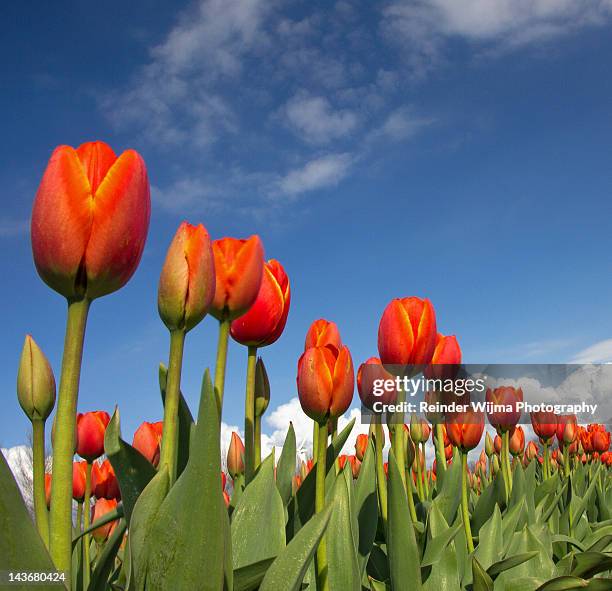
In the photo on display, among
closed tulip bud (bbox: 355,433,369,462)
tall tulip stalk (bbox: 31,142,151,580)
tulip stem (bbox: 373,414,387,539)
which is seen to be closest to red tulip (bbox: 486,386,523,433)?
closed tulip bud (bbox: 355,433,369,462)

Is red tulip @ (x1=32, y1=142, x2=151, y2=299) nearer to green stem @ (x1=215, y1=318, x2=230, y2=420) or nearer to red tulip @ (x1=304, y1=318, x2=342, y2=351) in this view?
green stem @ (x1=215, y1=318, x2=230, y2=420)

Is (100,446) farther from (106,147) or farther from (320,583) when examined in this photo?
(106,147)

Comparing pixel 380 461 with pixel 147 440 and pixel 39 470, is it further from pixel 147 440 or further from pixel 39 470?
pixel 39 470

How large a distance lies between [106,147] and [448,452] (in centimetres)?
439

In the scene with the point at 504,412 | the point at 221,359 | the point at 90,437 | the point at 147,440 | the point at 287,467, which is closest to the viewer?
the point at 221,359

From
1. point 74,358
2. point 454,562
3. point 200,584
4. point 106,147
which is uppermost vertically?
point 106,147

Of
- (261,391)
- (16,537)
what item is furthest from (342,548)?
(16,537)

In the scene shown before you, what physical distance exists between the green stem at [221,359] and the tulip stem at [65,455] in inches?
15.5

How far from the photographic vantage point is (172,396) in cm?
93

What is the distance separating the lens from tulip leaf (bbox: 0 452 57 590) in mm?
658

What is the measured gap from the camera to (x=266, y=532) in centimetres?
117

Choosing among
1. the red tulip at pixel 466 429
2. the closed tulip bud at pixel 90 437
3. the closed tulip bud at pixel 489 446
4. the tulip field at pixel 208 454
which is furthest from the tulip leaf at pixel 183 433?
the closed tulip bud at pixel 489 446

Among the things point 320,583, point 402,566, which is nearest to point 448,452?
point 402,566

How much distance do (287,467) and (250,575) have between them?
690 millimetres
